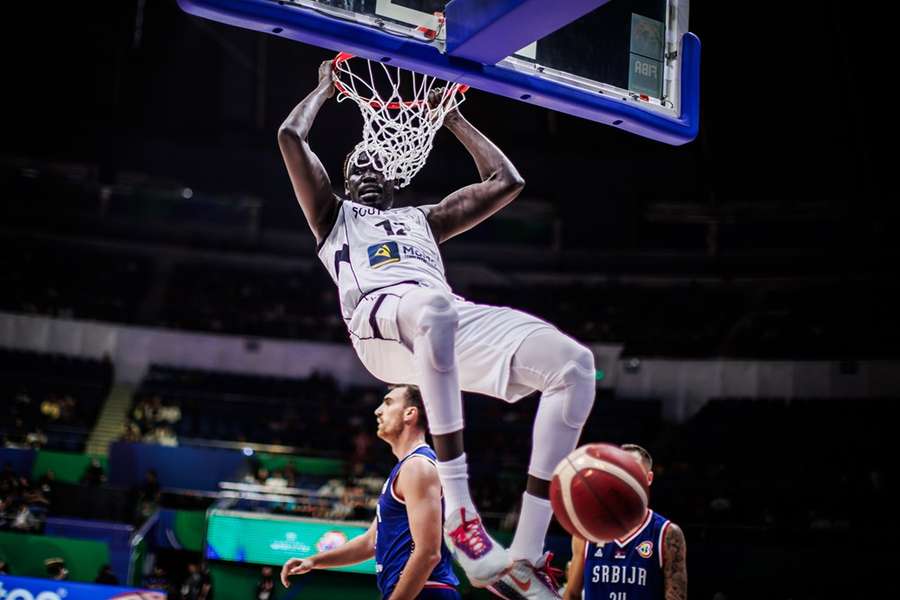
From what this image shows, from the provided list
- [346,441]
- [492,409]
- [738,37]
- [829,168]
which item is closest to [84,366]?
[346,441]

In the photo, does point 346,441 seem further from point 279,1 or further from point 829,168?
point 279,1

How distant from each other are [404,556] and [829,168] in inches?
710

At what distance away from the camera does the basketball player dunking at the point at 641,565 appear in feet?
16.5

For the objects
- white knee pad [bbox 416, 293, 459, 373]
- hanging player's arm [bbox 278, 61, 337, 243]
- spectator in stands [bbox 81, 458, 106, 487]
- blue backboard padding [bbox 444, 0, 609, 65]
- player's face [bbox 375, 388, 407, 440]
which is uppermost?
blue backboard padding [bbox 444, 0, 609, 65]

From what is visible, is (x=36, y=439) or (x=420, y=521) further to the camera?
(x=36, y=439)

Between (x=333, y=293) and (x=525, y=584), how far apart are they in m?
19.6

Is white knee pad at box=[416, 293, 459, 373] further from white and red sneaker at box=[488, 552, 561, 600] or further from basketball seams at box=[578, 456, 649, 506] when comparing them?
white and red sneaker at box=[488, 552, 561, 600]

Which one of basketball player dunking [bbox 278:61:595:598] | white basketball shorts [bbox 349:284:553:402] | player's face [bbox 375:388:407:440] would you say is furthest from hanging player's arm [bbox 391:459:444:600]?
white basketball shorts [bbox 349:284:553:402]

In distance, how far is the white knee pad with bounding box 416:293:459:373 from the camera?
299 centimetres

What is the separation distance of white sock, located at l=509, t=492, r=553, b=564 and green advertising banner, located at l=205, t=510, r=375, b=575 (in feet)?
30.0

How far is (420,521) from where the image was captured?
3.93m

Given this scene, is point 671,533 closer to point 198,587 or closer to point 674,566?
point 674,566

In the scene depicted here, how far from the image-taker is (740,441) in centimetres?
1573

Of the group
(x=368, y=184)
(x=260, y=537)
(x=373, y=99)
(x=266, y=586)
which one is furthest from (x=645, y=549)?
(x=260, y=537)
